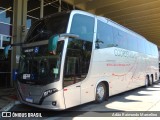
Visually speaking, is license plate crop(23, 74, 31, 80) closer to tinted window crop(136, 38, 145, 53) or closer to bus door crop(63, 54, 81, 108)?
bus door crop(63, 54, 81, 108)

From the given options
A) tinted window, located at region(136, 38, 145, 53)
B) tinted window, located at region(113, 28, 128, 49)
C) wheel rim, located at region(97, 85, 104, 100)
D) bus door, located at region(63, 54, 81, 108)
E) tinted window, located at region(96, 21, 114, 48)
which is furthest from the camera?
tinted window, located at region(136, 38, 145, 53)

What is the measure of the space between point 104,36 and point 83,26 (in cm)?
153

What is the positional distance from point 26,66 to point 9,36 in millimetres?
6468

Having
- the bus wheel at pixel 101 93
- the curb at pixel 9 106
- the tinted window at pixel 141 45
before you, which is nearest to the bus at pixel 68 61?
the bus wheel at pixel 101 93

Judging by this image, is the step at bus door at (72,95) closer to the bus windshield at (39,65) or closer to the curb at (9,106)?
the bus windshield at (39,65)

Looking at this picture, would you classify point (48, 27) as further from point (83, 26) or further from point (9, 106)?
point (9, 106)

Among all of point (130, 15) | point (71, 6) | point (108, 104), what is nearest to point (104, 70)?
point (108, 104)

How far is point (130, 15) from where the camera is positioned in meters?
20.3

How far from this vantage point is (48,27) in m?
7.98

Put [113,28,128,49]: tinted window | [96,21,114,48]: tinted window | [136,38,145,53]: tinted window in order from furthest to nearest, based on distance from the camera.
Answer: [136,38,145,53]: tinted window → [113,28,128,49]: tinted window → [96,21,114,48]: tinted window

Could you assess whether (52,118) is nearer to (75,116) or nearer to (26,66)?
(75,116)

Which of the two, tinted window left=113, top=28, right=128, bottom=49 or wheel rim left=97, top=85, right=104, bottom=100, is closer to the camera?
wheel rim left=97, top=85, right=104, bottom=100

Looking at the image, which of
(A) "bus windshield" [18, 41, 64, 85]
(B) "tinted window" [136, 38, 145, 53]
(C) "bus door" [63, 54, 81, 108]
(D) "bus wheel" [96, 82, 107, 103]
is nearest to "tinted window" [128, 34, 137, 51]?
(B) "tinted window" [136, 38, 145, 53]

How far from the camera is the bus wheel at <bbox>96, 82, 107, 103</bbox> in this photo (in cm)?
906
